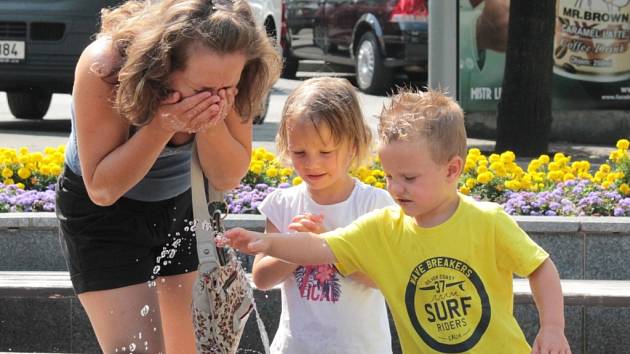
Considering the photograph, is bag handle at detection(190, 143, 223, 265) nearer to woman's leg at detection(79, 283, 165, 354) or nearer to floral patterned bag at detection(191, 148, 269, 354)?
floral patterned bag at detection(191, 148, 269, 354)

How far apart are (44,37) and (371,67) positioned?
632cm

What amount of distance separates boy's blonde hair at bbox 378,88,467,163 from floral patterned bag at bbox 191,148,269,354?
583 mm

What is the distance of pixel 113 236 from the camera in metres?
3.76

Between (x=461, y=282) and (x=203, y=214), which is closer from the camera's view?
(x=461, y=282)

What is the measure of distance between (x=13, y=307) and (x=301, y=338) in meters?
2.10

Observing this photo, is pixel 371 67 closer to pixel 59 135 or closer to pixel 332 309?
pixel 59 135

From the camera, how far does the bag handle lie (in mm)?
3605

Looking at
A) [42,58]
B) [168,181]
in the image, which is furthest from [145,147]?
[42,58]

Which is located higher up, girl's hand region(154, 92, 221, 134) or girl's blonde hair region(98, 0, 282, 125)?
girl's blonde hair region(98, 0, 282, 125)

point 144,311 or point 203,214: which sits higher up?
point 203,214

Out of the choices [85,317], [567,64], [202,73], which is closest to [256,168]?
[85,317]

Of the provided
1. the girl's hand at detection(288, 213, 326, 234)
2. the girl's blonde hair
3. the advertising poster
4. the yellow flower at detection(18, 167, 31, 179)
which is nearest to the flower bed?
the yellow flower at detection(18, 167, 31, 179)

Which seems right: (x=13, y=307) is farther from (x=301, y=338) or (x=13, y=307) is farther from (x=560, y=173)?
(x=560, y=173)

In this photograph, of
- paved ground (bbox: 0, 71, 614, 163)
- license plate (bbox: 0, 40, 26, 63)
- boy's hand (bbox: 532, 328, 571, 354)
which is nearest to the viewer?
boy's hand (bbox: 532, 328, 571, 354)
